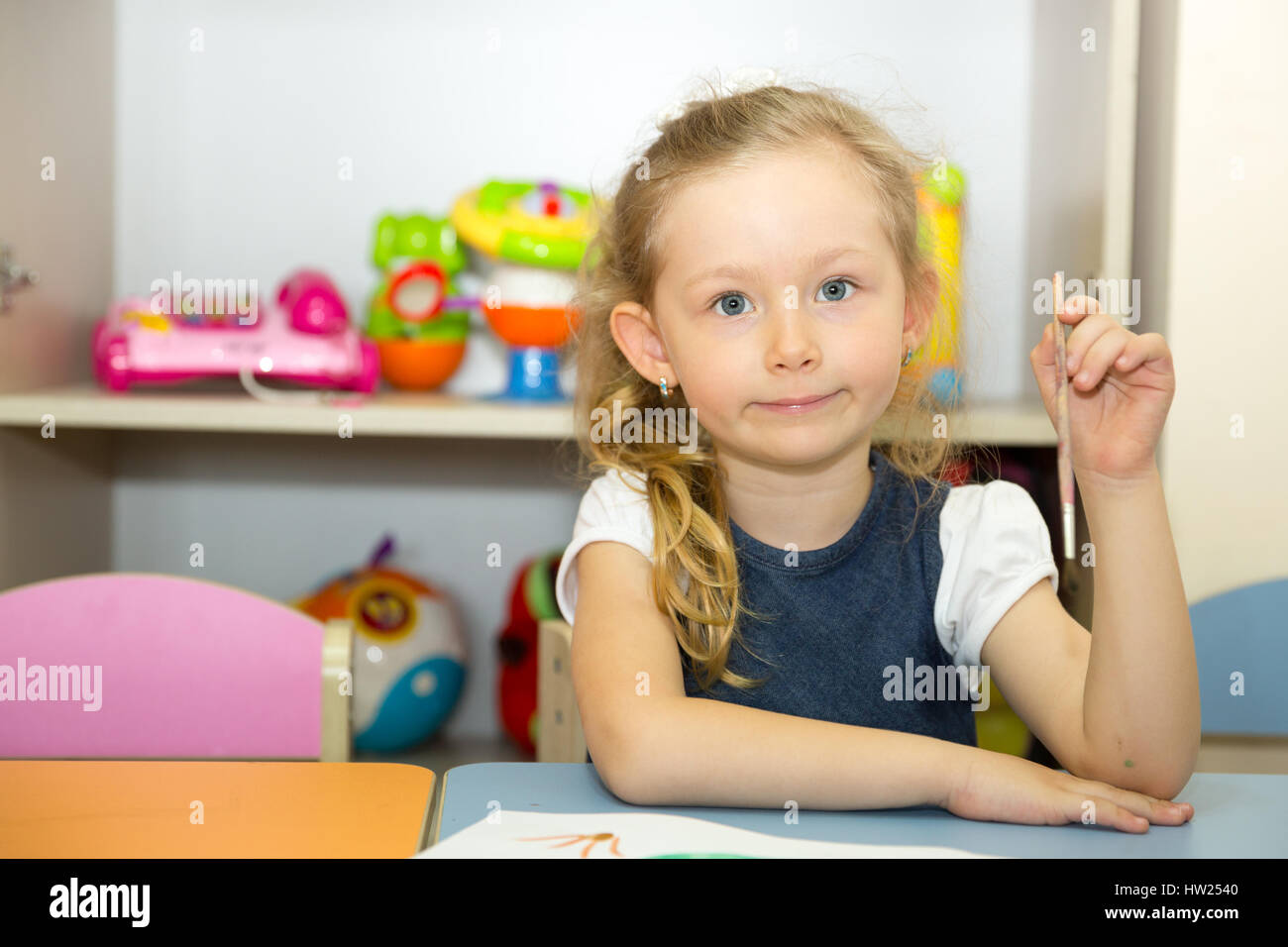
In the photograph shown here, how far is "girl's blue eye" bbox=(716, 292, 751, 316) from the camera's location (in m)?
0.77

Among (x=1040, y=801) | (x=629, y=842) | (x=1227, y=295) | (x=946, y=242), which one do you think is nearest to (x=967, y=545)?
(x=1040, y=801)

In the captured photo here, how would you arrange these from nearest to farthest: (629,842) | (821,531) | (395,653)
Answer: (629,842) < (821,531) < (395,653)

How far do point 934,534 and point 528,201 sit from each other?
0.86 metres

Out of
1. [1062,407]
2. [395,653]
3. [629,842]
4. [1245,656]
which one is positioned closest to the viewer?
[629,842]

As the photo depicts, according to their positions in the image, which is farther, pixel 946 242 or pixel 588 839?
pixel 946 242

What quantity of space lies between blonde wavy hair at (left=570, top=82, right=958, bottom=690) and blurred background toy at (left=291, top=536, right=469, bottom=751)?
0.72m

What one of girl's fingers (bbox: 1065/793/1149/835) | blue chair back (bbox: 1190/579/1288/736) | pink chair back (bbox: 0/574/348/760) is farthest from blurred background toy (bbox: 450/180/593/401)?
girl's fingers (bbox: 1065/793/1149/835)

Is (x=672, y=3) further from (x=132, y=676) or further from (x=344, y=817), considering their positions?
(x=344, y=817)

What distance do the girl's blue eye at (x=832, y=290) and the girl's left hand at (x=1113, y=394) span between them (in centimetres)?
16

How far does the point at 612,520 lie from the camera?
794mm

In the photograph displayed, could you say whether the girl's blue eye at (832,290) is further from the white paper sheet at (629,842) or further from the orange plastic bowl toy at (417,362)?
the orange plastic bowl toy at (417,362)

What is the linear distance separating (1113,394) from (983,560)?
0.20 meters

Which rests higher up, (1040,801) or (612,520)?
(612,520)

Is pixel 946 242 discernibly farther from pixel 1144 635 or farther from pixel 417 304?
pixel 1144 635
